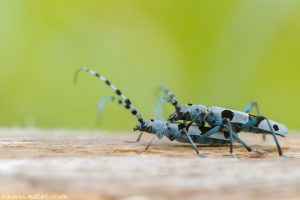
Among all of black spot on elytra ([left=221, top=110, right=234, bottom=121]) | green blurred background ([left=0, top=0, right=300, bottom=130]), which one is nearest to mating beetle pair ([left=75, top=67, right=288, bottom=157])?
black spot on elytra ([left=221, top=110, right=234, bottom=121])

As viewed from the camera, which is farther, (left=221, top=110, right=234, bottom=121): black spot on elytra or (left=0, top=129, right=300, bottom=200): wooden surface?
(left=221, top=110, right=234, bottom=121): black spot on elytra

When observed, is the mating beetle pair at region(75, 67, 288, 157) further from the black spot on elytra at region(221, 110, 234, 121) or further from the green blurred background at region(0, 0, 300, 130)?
the green blurred background at region(0, 0, 300, 130)

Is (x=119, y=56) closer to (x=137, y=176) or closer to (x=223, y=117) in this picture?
(x=223, y=117)

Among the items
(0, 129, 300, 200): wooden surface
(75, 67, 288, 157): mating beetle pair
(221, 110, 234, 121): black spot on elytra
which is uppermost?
(221, 110, 234, 121): black spot on elytra

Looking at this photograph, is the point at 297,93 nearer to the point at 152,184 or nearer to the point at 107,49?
the point at 107,49

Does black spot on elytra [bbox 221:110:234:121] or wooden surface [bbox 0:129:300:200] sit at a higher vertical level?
black spot on elytra [bbox 221:110:234:121]
